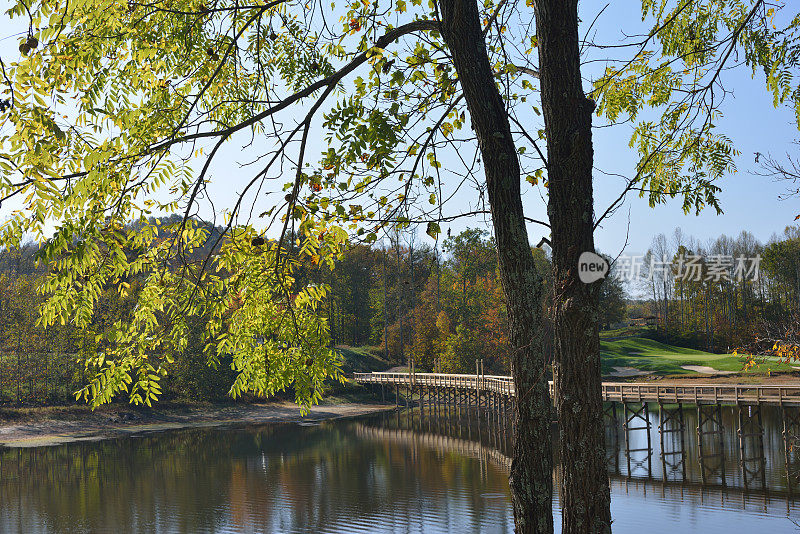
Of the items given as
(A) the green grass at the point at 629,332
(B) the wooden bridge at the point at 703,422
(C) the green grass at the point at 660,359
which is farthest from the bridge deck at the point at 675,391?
(A) the green grass at the point at 629,332

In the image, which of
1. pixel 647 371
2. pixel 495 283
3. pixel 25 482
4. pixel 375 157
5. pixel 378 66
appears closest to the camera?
pixel 375 157

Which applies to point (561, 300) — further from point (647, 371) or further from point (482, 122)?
point (647, 371)

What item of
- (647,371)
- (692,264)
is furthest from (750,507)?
(692,264)

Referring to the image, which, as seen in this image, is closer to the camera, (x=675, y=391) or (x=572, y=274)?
(x=572, y=274)

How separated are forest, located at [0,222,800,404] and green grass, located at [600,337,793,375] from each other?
2768 mm

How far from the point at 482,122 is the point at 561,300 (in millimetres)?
1079

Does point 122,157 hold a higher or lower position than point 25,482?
higher

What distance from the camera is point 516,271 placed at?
12.3 ft

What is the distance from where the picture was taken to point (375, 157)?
4.13 metres

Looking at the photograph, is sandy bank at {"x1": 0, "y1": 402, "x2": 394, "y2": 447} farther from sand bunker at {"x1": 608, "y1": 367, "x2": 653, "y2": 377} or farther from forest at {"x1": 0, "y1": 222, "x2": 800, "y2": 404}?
sand bunker at {"x1": 608, "y1": 367, "x2": 653, "y2": 377}

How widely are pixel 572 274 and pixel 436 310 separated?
56022mm

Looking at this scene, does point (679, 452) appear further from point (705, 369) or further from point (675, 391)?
point (705, 369)

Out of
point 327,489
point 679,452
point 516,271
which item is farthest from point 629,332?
point 516,271

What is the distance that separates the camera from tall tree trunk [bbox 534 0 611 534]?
3453 millimetres
